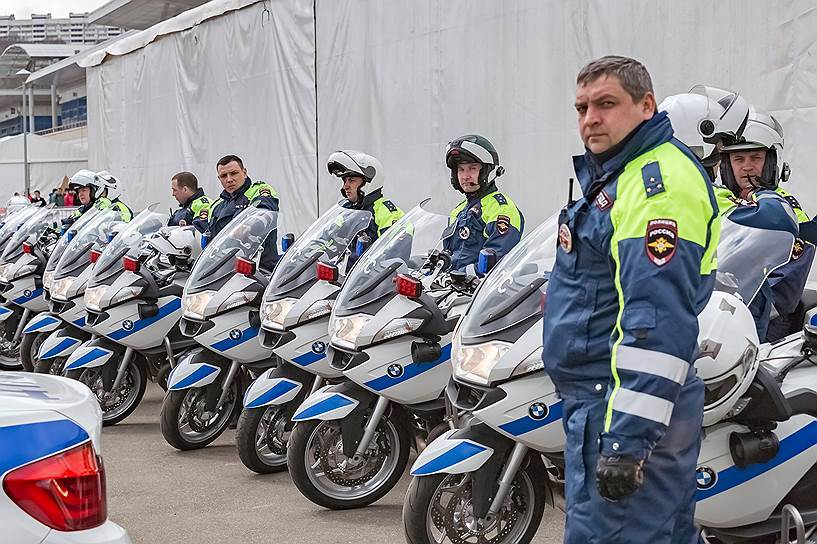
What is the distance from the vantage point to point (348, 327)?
5.92 m

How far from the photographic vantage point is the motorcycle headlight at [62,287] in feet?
29.3

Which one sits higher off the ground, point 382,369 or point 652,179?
point 652,179

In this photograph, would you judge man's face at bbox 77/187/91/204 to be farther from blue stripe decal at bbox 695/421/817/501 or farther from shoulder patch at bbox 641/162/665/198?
shoulder patch at bbox 641/162/665/198

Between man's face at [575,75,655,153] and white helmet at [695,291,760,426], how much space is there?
0.83 meters

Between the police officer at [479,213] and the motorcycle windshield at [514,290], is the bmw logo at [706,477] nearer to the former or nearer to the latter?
the motorcycle windshield at [514,290]

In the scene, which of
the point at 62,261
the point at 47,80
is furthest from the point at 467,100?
the point at 47,80

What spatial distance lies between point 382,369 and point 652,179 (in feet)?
9.11

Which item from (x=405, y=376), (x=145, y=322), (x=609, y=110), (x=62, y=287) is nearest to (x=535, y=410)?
(x=405, y=376)

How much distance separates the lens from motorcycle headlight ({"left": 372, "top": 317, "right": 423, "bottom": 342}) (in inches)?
226

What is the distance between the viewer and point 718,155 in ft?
16.0

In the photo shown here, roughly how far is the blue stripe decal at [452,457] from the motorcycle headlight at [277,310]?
83.8 inches

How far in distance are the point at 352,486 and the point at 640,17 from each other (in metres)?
3.37

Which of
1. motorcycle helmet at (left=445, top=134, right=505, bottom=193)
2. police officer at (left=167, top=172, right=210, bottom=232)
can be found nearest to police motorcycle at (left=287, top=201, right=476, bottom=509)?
motorcycle helmet at (left=445, top=134, right=505, bottom=193)

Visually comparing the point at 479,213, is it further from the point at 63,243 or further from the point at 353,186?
the point at 63,243
